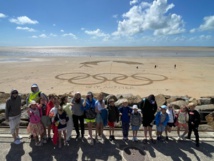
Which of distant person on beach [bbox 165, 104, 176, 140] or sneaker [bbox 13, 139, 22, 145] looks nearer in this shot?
sneaker [bbox 13, 139, 22, 145]

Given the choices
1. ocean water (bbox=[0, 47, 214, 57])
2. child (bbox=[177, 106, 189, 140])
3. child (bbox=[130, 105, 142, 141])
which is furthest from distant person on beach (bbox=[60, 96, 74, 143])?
ocean water (bbox=[0, 47, 214, 57])

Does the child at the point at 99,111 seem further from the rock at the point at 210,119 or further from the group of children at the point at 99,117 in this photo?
the rock at the point at 210,119

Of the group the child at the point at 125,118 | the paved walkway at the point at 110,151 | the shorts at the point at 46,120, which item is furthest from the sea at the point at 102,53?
the child at the point at 125,118

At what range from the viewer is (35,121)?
217 inches

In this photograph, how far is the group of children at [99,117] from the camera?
18.1ft

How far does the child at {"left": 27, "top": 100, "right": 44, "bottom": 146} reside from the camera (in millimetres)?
5488

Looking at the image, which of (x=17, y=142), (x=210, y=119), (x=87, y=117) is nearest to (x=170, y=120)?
(x=210, y=119)

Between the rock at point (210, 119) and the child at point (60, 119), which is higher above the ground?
the child at point (60, 119)

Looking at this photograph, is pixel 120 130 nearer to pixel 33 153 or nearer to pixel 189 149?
pixel 189 149

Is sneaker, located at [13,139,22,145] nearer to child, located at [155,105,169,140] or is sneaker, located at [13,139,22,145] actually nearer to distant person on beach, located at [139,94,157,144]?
distant person on beach, located at [139,94,157,144]

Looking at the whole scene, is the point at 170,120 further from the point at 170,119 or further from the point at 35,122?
the point at 35,122

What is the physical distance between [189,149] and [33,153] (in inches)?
191

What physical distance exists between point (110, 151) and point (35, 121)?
2655 mm

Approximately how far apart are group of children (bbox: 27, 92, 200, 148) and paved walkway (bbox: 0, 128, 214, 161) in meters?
0.26
